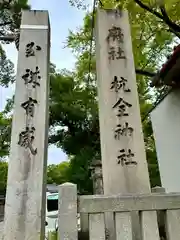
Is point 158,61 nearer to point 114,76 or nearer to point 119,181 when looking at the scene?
point 114,76

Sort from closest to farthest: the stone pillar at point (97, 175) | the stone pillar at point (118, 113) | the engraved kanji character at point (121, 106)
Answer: the stone pillar at point (118, 113)
the engraved kanji character at point (121, 106)
the stone pillar at point (97, 175)

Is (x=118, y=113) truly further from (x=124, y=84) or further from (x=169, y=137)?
(x=169, y=137)

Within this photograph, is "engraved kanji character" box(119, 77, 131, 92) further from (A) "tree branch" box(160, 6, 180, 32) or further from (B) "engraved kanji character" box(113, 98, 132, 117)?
(A) "tree branch" box(160, 6, 180, 32)

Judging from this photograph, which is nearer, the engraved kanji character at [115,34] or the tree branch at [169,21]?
the engraved kanji character at [115,34]

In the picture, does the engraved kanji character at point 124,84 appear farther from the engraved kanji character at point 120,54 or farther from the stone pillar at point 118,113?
the engraved kanji character at point 120,54

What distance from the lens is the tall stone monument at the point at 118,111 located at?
12.0ft

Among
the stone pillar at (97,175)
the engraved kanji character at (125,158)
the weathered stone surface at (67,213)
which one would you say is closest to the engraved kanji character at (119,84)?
the engraved kanji character at (125,158)

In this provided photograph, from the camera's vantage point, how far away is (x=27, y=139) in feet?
13.3

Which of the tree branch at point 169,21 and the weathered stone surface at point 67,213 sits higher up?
the tree branch at point 169,21

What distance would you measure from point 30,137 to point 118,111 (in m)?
1.41

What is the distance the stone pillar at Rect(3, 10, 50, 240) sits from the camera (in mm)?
3523

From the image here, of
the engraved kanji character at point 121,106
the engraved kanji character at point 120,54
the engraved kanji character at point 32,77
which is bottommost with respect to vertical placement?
the engraved kanji character at point 121,106

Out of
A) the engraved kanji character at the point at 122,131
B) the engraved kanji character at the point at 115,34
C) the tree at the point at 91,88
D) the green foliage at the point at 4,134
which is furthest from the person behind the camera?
the green foliage at the point at 4,134

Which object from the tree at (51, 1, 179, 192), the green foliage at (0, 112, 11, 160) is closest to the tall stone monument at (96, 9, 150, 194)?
the tree at (51, 1, 179, 192)
